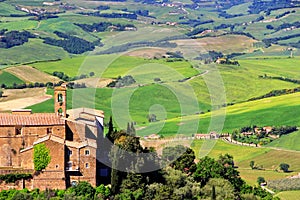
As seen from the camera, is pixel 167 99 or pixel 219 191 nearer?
pixel 219 191

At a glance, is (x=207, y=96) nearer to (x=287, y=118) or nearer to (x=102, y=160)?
(x=287, y=118)

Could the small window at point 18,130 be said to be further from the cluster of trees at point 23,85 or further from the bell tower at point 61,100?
the cluster of trees at point 23,85

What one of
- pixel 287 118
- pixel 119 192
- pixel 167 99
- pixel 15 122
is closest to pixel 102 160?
pixel 119 192

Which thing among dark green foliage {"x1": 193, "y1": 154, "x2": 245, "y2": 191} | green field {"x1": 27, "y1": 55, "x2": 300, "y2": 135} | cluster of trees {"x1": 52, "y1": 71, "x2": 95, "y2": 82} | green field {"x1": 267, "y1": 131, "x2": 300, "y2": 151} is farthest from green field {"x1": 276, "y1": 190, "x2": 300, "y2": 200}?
cluster of trees {"x1": 52, "y1": 71, "x2": 95, "y2": 82}

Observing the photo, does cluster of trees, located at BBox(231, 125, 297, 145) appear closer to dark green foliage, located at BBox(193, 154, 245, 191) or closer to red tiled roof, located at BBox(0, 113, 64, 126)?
dark green foliage, located at BBox(193, 154, 245, 191)

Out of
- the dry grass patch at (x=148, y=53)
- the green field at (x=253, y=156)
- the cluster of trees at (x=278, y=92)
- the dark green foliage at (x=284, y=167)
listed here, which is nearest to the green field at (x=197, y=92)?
the cluster of trees at (x=278, y=92)

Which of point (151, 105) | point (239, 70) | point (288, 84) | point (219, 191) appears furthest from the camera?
point (239, 70)

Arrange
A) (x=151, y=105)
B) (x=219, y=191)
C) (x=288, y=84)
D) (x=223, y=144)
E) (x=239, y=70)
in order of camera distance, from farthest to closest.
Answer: (x=239, y=70) → (x=288, y=84) → (x=151, y=105) → (x=223, y=144) → (x=219, y=191)
